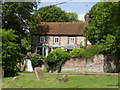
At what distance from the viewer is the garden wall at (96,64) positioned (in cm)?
2530

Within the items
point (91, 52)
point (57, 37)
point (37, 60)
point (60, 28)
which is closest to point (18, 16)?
point (37, 60)

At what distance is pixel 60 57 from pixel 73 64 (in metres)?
1.93

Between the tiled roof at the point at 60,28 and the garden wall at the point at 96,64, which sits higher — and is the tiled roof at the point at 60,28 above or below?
above

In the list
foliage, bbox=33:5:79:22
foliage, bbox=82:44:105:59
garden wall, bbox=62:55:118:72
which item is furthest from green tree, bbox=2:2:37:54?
foliage, bbox=33:5:79:22

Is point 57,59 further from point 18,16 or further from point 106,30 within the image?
point 18,16

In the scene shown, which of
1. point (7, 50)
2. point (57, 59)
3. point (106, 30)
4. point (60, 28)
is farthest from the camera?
point (60, 28)

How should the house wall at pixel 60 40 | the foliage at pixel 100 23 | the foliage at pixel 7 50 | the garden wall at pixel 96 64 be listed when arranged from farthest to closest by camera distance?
the house wall at pixel 60 40, the garden wall at pixel 96 64, the foliage at pixel 100 23, the foliage at pixel 7 50

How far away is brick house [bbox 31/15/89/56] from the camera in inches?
1587

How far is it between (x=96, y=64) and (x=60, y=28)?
1693 cm

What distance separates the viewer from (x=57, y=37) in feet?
134

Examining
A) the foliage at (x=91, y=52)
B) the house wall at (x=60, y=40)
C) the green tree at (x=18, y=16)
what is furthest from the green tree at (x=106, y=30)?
the house wall at (x=60, y=40)

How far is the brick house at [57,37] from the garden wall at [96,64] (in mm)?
12772

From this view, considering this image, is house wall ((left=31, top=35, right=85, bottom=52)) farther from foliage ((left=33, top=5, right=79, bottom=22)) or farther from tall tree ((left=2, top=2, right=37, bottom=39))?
foliage ((left=33, top=5, right=79, bottom=22))

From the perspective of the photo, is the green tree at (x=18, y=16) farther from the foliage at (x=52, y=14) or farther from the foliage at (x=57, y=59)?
the foliage at (x=52, y=14)
